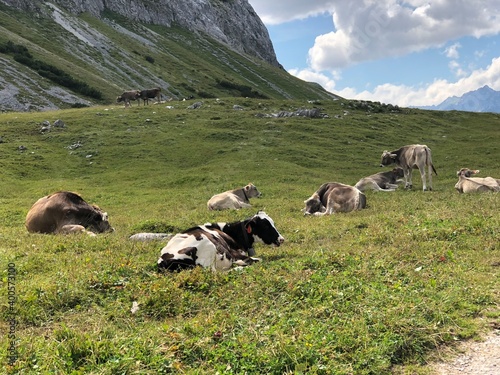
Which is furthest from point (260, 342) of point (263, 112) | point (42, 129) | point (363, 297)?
point (263, 112)

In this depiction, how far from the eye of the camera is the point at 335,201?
18641mm

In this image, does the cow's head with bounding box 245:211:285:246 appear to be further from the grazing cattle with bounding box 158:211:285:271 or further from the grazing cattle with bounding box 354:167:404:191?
the grazing cattle with bounding box 354:167:404:191

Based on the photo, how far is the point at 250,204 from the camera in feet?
68.8

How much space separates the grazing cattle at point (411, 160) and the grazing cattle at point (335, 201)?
6.95 meters

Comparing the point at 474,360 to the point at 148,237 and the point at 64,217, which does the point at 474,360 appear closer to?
the point at 148,237

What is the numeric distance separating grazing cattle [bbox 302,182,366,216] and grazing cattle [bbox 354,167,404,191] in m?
5.48

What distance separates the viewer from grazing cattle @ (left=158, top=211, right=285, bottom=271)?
8914 mm

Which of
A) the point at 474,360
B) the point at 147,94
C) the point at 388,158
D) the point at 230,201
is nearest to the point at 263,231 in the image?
the point at 474,360

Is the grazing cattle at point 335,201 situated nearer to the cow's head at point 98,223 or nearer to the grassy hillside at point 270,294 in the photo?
the grassy hillside at point 270,294

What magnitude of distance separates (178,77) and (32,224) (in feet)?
319

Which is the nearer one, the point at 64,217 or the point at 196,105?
the point at 64,217

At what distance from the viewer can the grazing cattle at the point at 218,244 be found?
8.91 metres

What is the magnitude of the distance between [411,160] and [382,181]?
85.2 inches

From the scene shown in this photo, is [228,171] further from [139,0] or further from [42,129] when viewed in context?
[139,0]
